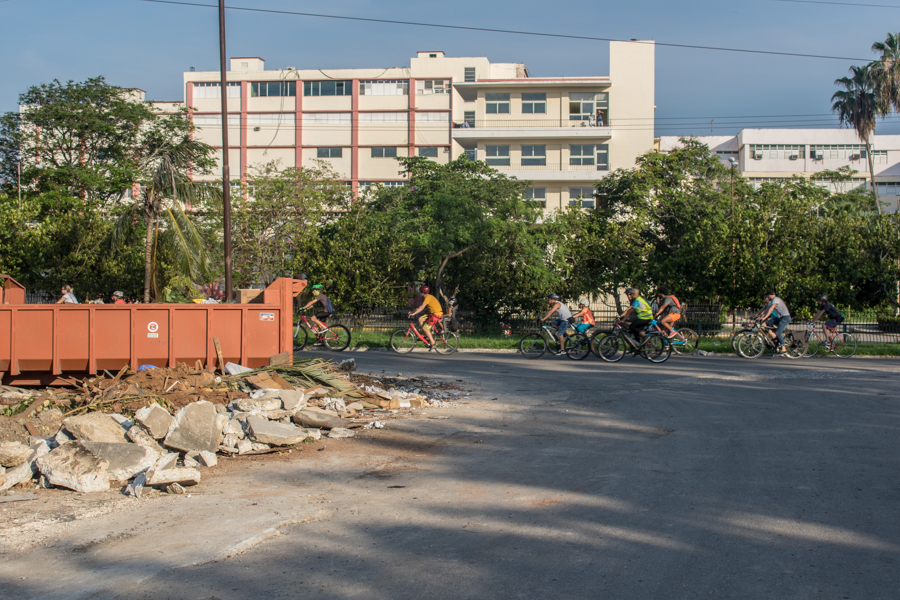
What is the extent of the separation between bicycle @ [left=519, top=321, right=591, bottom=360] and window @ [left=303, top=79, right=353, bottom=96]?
159 ft

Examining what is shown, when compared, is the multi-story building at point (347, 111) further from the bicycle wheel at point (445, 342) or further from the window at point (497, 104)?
the bicycle wheel at point (445, 342)

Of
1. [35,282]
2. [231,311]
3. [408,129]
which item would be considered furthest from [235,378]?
[408,129]

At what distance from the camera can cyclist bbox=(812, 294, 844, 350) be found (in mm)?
19406

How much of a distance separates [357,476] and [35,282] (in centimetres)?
2855

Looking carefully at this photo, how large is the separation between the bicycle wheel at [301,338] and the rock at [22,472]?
41.0 ft

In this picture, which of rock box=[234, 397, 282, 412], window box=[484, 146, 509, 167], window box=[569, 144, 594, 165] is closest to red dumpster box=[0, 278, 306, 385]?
rock box=[234, 397, 282, 412]

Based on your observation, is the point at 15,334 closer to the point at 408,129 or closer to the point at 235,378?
the point at 235,378

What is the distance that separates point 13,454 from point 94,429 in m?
0.92

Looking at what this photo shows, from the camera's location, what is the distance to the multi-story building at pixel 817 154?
60500mm

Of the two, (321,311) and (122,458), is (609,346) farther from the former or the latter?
(122,458)

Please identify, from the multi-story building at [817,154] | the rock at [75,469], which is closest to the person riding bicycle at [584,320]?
the rock at [75,469]

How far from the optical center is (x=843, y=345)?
19.8 metres

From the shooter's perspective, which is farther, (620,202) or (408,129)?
(408,129)

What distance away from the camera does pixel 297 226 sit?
1405 inches
